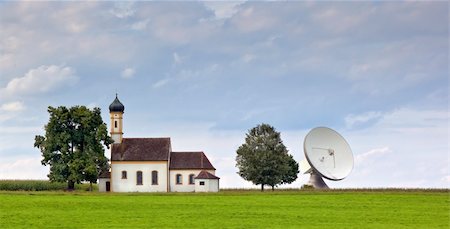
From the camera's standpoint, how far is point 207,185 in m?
Result: 99.2

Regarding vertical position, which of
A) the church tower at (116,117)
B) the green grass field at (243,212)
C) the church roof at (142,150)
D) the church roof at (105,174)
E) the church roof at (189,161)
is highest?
the church tower at (116,117)

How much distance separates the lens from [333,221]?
2143 inches

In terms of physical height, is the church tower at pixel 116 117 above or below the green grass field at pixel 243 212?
above

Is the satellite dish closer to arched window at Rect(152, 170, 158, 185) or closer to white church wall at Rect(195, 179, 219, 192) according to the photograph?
white church wall at Rect(195, 179, 219, 192)

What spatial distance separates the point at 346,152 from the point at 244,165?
15.2 metres

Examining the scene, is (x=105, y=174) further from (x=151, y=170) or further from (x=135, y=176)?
(x=151, y=170)

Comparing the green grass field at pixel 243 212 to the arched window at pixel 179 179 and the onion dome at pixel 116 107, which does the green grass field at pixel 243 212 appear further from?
the onion dome at pixel 116 107

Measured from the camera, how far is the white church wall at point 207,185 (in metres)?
99.1

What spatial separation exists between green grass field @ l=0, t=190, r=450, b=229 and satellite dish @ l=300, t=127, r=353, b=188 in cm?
778

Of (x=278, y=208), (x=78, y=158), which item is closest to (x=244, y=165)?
(x=78, y=158)

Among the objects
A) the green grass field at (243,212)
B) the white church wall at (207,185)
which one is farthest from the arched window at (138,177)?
the green grass field at (243,212)

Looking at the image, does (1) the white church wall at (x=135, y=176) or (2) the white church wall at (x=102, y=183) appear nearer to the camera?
(1) the white church wall at (x=135, y=176)

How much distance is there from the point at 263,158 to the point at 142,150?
1604cm

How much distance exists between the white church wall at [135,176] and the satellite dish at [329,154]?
845 inches
